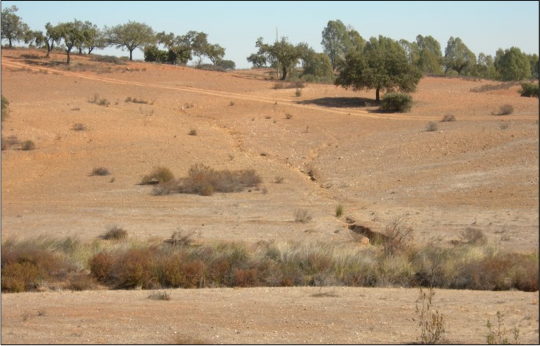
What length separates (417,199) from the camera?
81.8 feet

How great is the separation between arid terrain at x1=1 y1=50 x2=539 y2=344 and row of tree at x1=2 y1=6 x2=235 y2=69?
35.3ft

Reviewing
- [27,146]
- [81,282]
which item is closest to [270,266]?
[81,282]

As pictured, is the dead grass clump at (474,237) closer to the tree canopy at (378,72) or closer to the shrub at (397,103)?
the shrub at (397,103)

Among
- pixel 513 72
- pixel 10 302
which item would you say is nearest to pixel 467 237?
pixel 10 302

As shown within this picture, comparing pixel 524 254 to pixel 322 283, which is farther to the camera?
pixel 524 254

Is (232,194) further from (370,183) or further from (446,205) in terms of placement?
(446,205)

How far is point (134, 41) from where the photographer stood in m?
84.8

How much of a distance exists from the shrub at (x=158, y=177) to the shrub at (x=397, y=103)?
73.0 feet

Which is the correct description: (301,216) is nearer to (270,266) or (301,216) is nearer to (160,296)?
(270,266)

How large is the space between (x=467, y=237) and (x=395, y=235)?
6.88 ft

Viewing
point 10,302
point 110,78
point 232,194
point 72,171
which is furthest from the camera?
point 110,78

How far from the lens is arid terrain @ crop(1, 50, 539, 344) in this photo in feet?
37.2

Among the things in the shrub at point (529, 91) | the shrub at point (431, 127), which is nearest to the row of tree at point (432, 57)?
the shrub at point (529, 91)

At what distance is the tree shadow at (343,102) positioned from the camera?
50.2 metres
